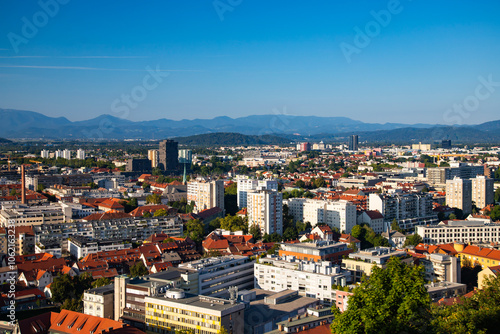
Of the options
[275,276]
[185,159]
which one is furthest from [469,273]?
[185,159]

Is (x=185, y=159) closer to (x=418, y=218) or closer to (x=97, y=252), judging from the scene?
(x=418, y=218)

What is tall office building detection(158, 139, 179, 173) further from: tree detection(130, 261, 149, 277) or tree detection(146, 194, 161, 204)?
tree detection(130, 261, 149, 277)

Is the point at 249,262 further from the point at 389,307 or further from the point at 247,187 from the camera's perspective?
the point at 247,187

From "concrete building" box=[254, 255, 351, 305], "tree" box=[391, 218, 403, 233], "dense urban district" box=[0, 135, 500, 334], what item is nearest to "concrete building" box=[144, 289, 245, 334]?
"dense urban district" box=[0, 135, 500, 334]

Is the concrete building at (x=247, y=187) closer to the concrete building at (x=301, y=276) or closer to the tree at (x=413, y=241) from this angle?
the tree at (x=413, y=241)

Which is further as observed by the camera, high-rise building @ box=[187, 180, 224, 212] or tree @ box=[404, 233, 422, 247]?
high-rise building @ box=[187, 180, 224, 212]

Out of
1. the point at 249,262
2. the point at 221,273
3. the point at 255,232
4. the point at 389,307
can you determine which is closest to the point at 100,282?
the point at 221,273
